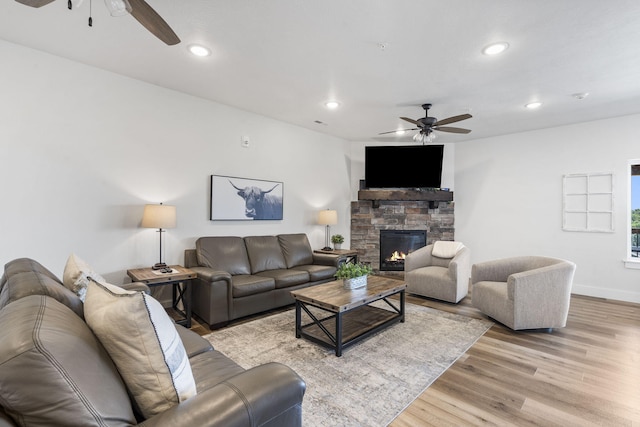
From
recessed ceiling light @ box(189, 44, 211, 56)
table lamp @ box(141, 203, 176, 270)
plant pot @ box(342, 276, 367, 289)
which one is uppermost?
recessed ceiling light @ box(189, 44, 211, 56)

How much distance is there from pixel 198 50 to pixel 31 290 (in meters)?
2.33

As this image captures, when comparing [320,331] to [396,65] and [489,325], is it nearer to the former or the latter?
[489,325]

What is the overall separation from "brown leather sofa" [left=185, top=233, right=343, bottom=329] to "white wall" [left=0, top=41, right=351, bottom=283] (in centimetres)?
30

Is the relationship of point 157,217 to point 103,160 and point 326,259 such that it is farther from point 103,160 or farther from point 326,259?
point 326,259

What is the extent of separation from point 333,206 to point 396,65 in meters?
3.24

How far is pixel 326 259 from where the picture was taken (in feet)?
15.5

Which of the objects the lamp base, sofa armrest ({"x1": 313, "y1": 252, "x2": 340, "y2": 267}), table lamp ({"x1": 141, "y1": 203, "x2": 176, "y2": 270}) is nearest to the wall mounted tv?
sofa armrest ({"x1": 313, "y1": 252, "x2": 340, "y2": 267})

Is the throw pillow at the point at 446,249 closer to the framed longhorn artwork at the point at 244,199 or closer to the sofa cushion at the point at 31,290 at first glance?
the framed longhorn artwork at the point at 244,199

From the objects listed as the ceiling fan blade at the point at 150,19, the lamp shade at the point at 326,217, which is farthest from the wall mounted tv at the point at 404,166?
the ceiling fan blade at the point at 150,19

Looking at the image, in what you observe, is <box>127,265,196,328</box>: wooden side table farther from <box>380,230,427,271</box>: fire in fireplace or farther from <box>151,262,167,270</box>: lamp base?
<box>380,230,427,271</box>: fire in fireplace

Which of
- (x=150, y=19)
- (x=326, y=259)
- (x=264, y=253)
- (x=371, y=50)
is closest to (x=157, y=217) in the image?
(x=264, y=253)

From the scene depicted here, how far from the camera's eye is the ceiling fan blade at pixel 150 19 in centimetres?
168

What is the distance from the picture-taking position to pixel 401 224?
609cm

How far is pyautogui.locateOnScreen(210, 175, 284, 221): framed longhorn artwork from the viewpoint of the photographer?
4195 millimetres
